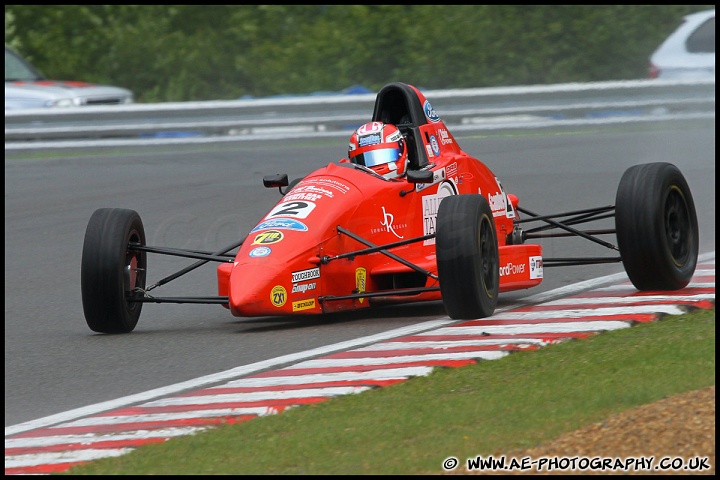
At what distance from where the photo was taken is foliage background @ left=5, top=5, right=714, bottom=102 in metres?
25.9

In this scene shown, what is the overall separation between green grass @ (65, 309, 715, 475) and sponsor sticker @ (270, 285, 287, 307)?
1.67 m

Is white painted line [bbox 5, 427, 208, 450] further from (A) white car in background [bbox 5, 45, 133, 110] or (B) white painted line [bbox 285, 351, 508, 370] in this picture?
(A) white car in background [bbox 5, 45, 133, 110]

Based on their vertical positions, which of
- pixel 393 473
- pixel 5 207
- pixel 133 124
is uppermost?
pixel 133 124

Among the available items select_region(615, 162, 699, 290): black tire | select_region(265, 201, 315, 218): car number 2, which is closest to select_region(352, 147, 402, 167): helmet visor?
select_region(265, 201, 315, 218): car number 2

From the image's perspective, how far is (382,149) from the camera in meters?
9.05

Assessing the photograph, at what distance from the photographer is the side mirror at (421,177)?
8.43 m

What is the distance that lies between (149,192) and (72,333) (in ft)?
20.2

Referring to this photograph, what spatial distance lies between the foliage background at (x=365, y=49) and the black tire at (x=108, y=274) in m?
17.3

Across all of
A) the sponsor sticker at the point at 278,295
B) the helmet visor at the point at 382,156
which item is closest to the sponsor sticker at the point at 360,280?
the sponsor sticker at the point at 278,295

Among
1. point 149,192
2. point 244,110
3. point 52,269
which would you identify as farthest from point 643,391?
point 244,110

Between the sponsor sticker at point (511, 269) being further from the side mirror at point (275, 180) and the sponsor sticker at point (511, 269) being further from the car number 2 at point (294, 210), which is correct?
the side mirror at point (275, 180)

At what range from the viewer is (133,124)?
17969 millimetres

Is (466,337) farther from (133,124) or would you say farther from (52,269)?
(133,124)

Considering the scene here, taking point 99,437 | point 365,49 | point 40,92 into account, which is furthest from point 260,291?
point 365,49
